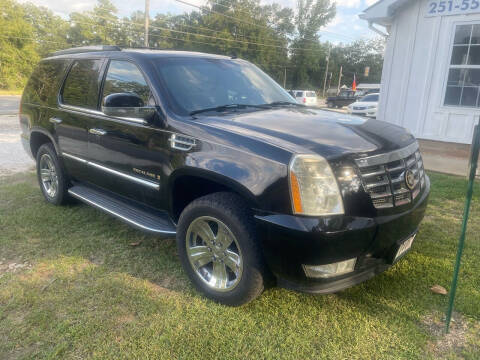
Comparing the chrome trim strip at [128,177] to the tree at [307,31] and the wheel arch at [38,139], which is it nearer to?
the wheel arch at [38,139]

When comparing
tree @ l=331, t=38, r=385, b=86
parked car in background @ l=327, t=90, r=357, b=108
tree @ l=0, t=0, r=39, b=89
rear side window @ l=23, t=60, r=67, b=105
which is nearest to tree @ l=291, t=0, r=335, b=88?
tree @ l=331, t=38, r=385, b=86

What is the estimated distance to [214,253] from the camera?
280cm

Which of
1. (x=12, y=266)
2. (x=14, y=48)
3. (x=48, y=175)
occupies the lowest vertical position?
(x=12, y=266)

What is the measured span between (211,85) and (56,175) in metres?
2.47

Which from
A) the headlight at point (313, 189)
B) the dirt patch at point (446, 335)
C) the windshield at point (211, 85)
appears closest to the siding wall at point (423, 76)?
the windshield at point (211, 85)

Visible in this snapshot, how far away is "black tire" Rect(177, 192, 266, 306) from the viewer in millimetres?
2469

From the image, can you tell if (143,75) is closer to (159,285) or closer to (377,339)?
(159,285)

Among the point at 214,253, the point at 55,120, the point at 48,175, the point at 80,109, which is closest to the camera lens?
the point at 214,253

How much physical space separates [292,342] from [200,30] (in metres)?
54.2

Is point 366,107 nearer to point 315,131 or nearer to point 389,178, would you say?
point 315,131

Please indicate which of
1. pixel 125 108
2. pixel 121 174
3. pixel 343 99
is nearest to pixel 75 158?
pixel 121 174

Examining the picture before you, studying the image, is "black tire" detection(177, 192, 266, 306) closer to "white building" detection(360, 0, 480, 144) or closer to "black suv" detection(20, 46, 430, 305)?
"black suv" detection(20, 46, 430, 305)

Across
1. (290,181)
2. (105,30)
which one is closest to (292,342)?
(290,181)

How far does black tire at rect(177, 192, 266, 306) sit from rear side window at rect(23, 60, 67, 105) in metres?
2.83
